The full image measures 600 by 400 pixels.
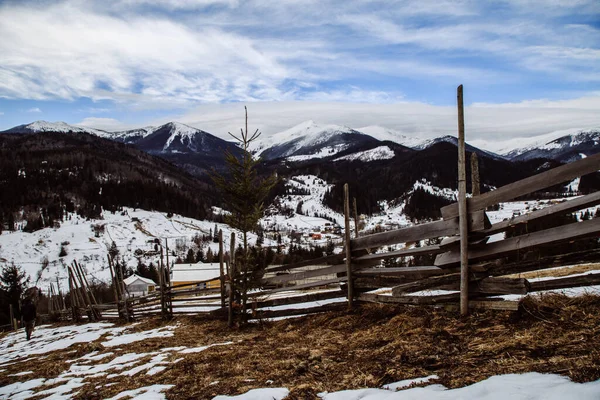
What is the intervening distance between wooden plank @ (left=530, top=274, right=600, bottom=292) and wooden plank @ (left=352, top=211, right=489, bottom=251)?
110 centimetres

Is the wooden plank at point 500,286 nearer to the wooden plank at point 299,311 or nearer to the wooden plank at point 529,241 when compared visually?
the wooden plank at point 529,241

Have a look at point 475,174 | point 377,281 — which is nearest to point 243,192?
point 377,281

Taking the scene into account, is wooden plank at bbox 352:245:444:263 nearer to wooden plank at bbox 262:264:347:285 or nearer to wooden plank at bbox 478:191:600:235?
wooden plank at bbox 262:264:347:285

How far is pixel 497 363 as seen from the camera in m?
3.46

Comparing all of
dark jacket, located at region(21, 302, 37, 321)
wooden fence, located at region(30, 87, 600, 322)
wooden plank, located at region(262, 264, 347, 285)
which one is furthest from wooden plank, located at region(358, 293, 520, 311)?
dark jacket, located at region(21, 302, 37, 321)

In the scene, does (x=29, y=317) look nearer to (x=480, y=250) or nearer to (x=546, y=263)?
(x=480, y=250)

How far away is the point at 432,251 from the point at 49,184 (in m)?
236

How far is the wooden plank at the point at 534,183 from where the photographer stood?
4.28m

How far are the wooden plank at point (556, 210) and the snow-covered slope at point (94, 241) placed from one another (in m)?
118

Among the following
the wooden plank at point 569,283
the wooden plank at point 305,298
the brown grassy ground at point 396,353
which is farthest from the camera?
the wooden plank at point 305,298

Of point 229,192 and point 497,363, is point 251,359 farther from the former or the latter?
point 229,192

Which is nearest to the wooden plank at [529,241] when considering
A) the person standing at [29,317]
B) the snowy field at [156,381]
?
the snowy field at [156,381]

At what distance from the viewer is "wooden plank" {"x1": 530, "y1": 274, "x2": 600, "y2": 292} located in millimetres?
4871

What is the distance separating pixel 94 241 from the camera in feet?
500
